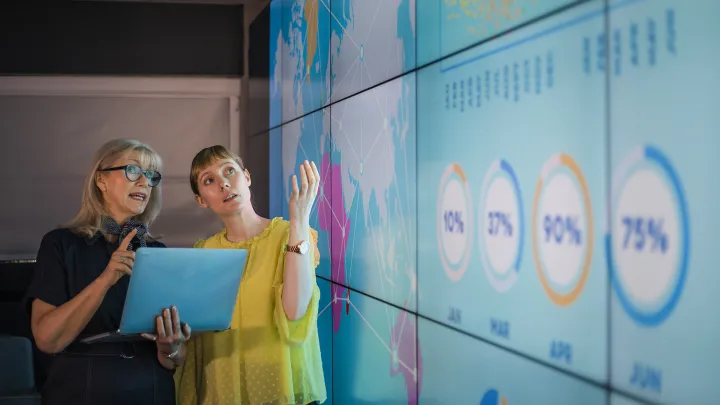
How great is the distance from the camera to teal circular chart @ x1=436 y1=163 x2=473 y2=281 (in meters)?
2.74

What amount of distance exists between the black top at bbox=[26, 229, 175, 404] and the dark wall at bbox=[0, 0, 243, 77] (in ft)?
14.0

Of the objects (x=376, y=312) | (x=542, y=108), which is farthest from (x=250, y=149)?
(x=542, y=108)

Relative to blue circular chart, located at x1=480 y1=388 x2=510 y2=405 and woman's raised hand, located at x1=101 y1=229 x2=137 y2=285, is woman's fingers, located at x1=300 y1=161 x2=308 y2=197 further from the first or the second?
blue circular chart, located at x1=480 y1=388 x2=510 y2=405

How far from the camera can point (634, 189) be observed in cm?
186

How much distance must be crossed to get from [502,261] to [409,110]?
36.6 inches

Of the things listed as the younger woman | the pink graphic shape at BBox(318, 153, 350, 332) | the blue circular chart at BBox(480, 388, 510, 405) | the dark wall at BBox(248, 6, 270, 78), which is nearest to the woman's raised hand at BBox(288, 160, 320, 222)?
the younger woman

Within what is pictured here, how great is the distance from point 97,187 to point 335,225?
1.53 meters

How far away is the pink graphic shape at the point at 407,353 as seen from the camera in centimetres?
321

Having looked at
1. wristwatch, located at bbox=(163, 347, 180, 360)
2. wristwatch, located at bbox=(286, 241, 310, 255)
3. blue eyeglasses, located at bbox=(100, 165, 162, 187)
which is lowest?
wristwatch, located at bbox=(163, 347, 180, 360)

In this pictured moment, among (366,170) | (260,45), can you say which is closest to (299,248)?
(366,170)

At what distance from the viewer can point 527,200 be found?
7.64 ft

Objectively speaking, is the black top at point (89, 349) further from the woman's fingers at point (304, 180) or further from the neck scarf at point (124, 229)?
the woman's fingers at point (304, 180)

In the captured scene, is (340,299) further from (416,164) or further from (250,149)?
(250,149)

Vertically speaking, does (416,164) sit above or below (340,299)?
above
